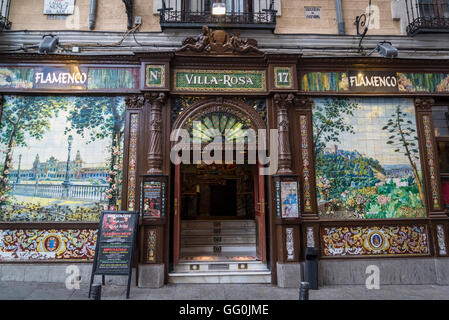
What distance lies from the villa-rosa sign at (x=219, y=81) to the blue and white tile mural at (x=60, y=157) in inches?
64.5

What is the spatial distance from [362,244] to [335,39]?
5.28 metres

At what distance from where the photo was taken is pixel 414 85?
7.29 m

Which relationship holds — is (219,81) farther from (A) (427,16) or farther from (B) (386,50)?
(A) (427,16)

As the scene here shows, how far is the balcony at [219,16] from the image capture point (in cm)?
722

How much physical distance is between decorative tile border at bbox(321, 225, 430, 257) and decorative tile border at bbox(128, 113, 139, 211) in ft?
14.9

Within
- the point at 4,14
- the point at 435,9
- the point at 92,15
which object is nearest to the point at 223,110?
the point at 92,15

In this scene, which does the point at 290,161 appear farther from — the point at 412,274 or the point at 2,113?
the point at 2,113

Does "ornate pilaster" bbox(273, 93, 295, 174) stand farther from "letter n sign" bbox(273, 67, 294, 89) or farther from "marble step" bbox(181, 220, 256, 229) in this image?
"marble step" bbox(181, 220, 256, 229)

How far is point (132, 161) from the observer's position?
6.76 meters

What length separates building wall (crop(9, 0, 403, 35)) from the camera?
24.4 feet

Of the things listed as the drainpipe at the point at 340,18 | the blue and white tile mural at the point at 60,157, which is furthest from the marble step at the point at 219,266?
the drainpipe at the point at 340,18

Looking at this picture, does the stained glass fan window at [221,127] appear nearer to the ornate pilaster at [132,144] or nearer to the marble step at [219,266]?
the ornate pilaster at [132,144]

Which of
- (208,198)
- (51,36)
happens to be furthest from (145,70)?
(208,198)

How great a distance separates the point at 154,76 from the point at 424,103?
6.84 meters
